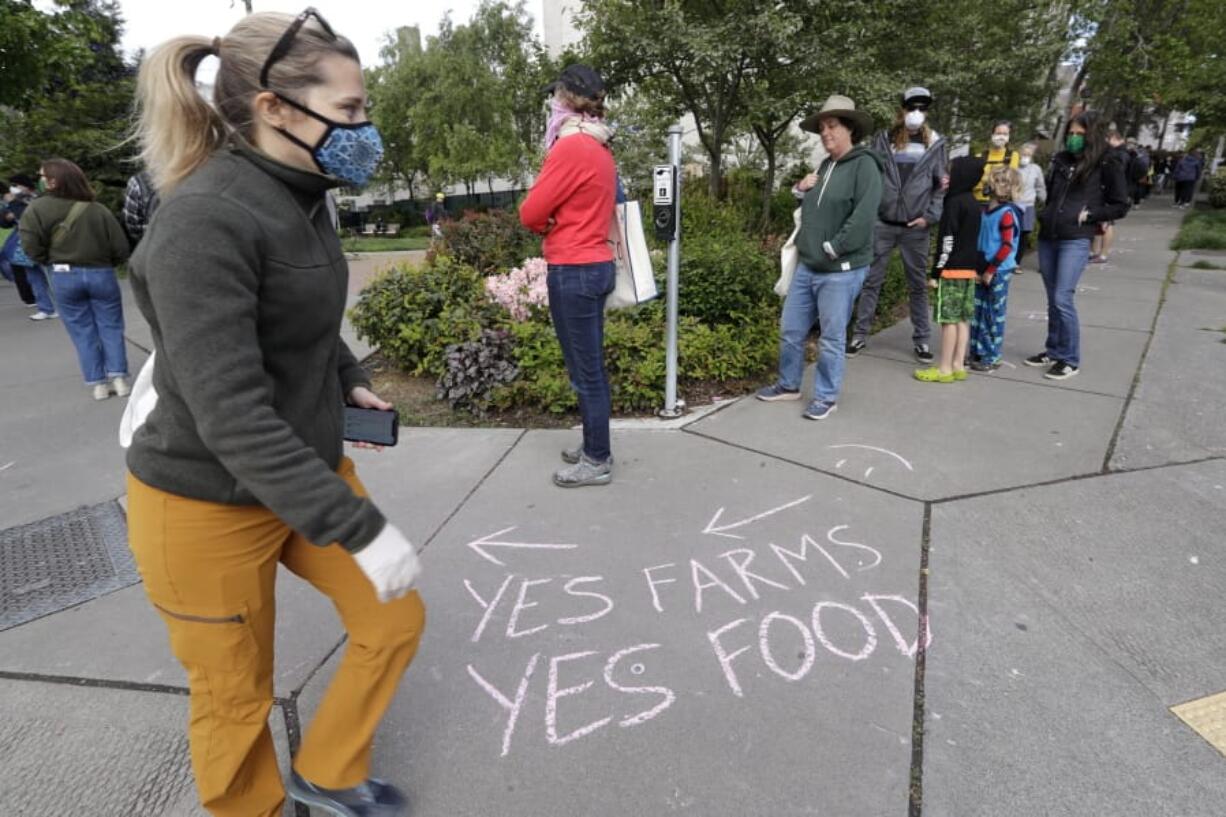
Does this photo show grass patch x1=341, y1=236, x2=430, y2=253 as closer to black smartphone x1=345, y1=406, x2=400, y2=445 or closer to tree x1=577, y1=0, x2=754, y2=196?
tree x1=577, y1=0, x2=754, y2=196

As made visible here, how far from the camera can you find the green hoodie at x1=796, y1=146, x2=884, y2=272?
416cm

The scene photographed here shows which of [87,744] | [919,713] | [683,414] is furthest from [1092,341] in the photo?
[87,744]

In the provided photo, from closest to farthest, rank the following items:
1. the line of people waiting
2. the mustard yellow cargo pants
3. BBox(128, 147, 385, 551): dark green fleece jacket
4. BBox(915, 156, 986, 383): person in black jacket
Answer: BBox(128, 147, 385, 551): dark green fleece jacket → the mustard yellow cargo pants → the line of people waiting → BBox(915, 156, 986, 383): person in black jacket

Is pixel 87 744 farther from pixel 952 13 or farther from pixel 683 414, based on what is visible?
pixel 952 13

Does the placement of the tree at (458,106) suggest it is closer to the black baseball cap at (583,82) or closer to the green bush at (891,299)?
the green bush at (891,299)

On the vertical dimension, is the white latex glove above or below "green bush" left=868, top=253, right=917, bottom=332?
above

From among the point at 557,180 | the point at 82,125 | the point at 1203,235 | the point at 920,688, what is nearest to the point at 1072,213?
the point at 557,180

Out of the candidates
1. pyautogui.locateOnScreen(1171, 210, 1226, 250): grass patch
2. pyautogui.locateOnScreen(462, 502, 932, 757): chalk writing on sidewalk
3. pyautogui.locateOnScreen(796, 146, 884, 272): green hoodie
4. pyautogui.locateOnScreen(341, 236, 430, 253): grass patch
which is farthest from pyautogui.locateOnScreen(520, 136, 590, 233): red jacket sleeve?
pyautogui.locateOnScreen(341, 236, 430, 253): grass patch

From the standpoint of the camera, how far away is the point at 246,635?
1.47 metres

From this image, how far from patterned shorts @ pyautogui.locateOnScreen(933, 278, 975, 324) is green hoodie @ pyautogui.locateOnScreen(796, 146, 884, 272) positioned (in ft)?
3.69

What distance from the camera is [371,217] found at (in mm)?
31766

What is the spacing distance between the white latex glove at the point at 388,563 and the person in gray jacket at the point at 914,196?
526cm

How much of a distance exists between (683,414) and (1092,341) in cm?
417

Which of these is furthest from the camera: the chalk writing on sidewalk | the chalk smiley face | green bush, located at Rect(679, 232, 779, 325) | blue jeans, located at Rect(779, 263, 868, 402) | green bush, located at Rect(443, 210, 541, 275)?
green bush, located at Rect(443, 210, 541, 275)
